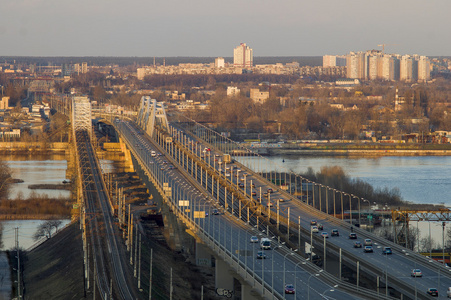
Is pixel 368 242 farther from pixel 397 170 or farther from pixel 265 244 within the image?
pixel 397 170

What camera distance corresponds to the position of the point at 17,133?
42.2 m

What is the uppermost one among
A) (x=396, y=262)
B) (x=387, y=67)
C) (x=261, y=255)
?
(x=387, y=67)

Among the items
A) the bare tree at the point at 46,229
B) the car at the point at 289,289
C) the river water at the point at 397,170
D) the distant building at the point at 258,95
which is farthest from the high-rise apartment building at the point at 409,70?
the car at the point at 289,289

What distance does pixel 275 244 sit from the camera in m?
14.5

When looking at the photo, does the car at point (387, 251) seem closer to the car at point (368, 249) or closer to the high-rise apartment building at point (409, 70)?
the car at point (368, 249)

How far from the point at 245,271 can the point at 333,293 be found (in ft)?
4.57

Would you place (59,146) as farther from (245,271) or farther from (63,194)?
(245,271)

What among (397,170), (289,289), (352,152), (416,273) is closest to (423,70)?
(352,152)

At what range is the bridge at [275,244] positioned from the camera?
12.0 meters

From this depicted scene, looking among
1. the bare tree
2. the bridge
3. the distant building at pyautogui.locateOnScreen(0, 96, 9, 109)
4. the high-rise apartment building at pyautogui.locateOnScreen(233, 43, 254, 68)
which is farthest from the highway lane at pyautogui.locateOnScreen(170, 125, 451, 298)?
the high-rise apartment building at pyautogui.locateOnScreen(233, 43, 254, 68)

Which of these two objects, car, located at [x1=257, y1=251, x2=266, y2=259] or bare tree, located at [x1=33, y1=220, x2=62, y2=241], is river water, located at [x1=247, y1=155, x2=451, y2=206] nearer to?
bare tree, located at [x1=33, y1=220, x2=62, y2=241]

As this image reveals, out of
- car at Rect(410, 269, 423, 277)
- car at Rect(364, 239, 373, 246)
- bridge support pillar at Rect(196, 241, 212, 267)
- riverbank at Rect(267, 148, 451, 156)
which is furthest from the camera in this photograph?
riverbank at Rect(267, 148, 451, 156)

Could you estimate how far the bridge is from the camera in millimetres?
12023

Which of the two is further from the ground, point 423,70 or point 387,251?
point 423,70
